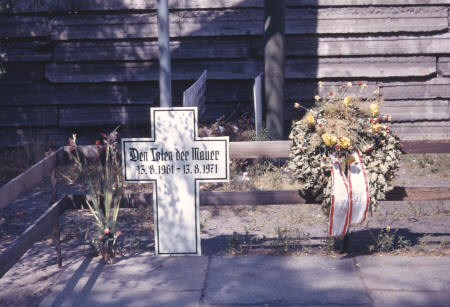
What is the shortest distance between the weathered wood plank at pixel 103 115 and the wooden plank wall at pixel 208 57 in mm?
A: 15

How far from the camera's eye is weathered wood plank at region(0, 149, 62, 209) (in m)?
3.23

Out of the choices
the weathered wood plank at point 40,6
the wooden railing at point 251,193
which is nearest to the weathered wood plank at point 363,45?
the weathered wood plank at point 40,6

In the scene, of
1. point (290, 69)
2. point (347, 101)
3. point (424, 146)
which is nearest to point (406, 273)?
point (424, 146)

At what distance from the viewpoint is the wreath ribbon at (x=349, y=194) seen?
372 centimetres

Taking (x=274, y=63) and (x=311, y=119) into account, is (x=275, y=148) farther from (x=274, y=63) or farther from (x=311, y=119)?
(x=274, y=63)

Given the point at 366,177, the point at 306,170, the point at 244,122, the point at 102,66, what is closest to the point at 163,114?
the point at 306,170

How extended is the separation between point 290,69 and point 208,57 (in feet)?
4.09

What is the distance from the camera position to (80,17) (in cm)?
774

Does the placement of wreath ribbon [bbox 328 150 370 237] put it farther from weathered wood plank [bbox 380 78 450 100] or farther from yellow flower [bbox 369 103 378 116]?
weathered wood plank [bbox 380 78 450 100]

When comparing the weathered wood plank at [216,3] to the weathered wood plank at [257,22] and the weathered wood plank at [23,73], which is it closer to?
the weathered wood plank at [257,22]

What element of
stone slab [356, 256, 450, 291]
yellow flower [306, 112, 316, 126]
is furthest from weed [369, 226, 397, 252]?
yellow flower [306, 112, 316, 126]

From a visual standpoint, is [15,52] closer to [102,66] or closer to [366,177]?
[102,66]

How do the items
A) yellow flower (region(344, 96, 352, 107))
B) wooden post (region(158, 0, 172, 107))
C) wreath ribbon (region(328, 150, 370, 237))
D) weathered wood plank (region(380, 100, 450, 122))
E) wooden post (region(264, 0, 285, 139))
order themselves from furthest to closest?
weathered wood plank (region(380, 100, 450, 122))
wooden post (region(264, 0, 285, 139))
wooden post (region(158, 0, 172, 107))
yellow flower (region(344, 96, 352, 107))
wreath ribbon (region(328, 150, 370, 237))

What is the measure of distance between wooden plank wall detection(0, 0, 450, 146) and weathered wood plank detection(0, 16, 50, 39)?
15 mm
